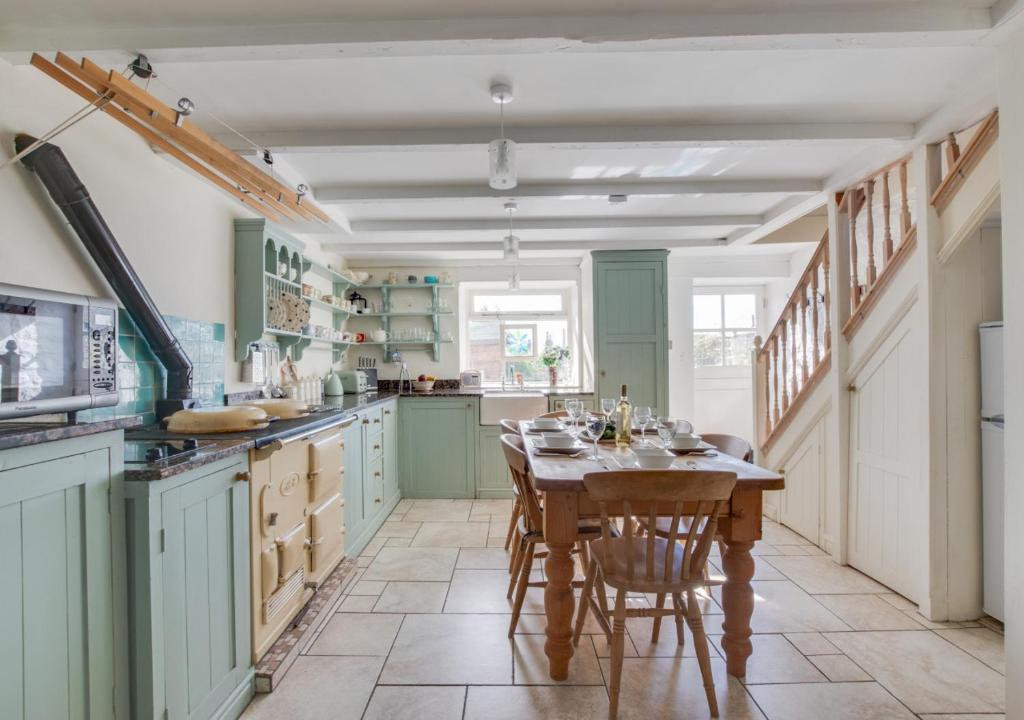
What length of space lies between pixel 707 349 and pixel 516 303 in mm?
2289

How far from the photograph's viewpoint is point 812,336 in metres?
3.42

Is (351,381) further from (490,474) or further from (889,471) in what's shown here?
(889,471)

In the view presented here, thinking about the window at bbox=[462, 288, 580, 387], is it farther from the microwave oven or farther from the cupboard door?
the microwave oven

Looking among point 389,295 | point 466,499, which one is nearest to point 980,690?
point 466,499

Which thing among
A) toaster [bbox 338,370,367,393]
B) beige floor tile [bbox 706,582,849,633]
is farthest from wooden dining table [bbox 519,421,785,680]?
toaster [bbox 338,370,367,393]

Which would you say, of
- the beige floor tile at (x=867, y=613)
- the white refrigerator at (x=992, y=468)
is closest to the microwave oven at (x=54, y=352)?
the beige floor tile at (x=867, y=613)

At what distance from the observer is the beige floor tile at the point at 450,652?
193cm

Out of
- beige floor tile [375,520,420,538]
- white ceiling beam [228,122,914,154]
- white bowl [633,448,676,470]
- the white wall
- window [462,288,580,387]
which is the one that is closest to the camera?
the white wall

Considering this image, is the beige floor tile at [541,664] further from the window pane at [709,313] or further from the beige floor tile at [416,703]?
the window pane at [709,313]

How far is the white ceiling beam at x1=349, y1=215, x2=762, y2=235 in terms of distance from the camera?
3.81 metres

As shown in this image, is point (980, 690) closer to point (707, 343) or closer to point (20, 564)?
point (20, 564)

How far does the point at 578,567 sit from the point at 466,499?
1.60 meters

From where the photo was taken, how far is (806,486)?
3.41m

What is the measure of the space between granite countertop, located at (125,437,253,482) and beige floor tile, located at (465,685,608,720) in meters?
1.25
